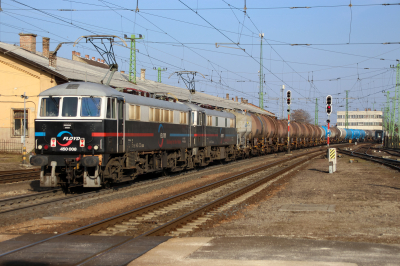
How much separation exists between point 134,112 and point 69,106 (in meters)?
3.00

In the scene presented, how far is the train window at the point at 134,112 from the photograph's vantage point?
17.5m

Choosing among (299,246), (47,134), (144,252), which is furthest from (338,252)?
(47,134)

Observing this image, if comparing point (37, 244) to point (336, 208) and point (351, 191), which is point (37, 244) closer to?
point (336, 208)

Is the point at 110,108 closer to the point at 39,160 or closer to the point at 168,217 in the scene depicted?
the point at 39,160

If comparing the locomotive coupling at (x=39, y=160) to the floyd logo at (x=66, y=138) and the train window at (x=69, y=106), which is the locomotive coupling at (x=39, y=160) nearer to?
the floyd logo at (x=66, y=138)

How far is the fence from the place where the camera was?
34516 millimetres

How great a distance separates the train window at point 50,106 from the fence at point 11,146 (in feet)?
67.3

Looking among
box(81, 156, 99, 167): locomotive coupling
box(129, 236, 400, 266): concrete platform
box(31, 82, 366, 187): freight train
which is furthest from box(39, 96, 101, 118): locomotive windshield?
box(129, 236, 400, 266): concrete platform

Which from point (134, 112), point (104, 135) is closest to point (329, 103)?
point (134, 112)

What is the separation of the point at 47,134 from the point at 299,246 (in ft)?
35.5

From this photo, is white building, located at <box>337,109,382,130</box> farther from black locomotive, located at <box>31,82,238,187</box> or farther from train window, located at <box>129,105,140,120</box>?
train window, located at <box>129,105,140,120</box>

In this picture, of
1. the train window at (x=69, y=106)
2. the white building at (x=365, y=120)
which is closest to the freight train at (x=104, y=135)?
the train window at (x=69, y=106)

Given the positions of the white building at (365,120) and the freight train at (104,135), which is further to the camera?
the white building at (365,120)

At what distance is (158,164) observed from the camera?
69.5 ft
